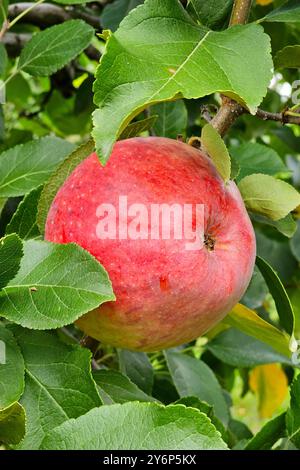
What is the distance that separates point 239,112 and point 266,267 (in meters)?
0.18

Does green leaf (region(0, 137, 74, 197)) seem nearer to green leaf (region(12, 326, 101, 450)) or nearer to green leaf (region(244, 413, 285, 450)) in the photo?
green leaf (region(12, 326, 101, 450))

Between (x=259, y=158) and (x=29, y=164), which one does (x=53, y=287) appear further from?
(x=259, y=158)

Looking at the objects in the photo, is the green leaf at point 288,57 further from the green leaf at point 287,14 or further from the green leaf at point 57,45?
the green leaf at point 57,45

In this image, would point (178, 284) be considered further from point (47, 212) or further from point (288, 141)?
point (288, 141)

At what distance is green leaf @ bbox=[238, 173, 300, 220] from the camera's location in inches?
33.7

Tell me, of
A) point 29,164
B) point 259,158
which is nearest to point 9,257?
point 29,164

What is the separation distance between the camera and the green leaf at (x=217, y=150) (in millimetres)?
773

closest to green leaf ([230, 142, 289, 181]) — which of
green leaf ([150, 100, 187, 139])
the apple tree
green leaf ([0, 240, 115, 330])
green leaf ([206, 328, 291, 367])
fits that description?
the apple tree

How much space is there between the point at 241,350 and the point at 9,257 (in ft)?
2.44

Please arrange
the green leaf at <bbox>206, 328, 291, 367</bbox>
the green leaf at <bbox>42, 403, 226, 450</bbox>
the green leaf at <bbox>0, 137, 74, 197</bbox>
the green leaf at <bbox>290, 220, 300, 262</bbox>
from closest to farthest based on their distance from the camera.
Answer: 1. the green leaf at <bbox>42, 403, 226, 450</bbox>
2. the green leaf at <bbox>0, 137, 74, 197</bbox>
3. the green leaf at <bbox>206, 328, 291, 367</bbox>
4. the green leaf at <bbox>290, 220, 300, 262</bbox>

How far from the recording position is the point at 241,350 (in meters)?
1.38

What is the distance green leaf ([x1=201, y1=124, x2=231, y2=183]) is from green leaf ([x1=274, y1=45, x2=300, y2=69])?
114 millimetres

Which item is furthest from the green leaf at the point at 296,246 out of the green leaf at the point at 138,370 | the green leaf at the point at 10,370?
the green leaf at the point at 10,370

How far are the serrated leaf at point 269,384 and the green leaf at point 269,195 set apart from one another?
1.12 m
